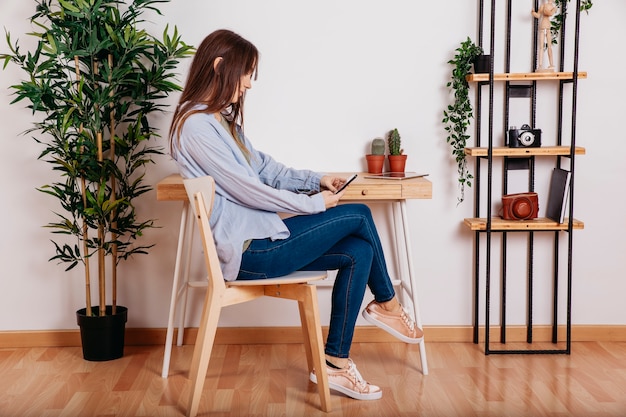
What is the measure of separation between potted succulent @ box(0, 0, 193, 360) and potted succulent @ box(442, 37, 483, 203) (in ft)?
3.62

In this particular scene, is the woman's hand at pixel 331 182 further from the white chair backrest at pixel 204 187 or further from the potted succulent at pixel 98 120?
the potted succulent at pixel 98 120

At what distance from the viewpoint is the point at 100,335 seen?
3.19 meters

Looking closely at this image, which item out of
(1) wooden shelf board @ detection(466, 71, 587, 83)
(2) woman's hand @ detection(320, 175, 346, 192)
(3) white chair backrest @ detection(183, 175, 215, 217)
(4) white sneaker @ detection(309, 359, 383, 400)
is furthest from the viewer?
(1) wooden shelf board @ detection(466, 71, 587, 83)

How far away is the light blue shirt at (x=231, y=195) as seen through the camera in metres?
2.54

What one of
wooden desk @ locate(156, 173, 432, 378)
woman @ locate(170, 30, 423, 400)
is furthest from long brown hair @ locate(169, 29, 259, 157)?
wooden desk @ locate(156, 173, 432, 378)

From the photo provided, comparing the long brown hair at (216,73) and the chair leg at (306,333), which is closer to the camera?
the long brown hair at (216,73)

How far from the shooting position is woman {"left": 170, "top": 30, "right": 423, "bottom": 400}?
2.55 meters

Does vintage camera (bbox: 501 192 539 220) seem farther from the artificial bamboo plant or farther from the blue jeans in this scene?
the artificial bamboo plant

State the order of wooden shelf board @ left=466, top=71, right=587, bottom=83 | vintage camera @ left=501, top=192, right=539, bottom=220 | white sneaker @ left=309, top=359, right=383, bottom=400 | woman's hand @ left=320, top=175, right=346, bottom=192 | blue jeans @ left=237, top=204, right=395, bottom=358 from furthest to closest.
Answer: vintage camera @ left=501, top=192, right=539, bottom=220 → wooden shelf board @ left=466, top=71, right=587, bottom=83 → woman's hand @ left=320, top=175, right=346, bottom=192 → white sneaker @ left=309, top=359, right=383, bottom=400 → blue jeans @ left=237, top=204, right=395, bottom=358

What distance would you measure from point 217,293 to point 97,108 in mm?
1007

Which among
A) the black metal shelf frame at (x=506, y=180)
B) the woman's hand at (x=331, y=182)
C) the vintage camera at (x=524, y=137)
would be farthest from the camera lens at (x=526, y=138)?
the woman's hand at (x=331, y=182)

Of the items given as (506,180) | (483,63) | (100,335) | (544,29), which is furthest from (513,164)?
(100,335)

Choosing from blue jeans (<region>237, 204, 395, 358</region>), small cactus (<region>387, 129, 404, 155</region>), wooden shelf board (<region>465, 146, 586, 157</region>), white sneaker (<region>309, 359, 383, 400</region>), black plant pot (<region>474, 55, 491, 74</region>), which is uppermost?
black plant pot (<region>474, 55, 491, 74</region>)

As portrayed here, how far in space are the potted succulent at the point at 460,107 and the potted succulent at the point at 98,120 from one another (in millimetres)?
1104
